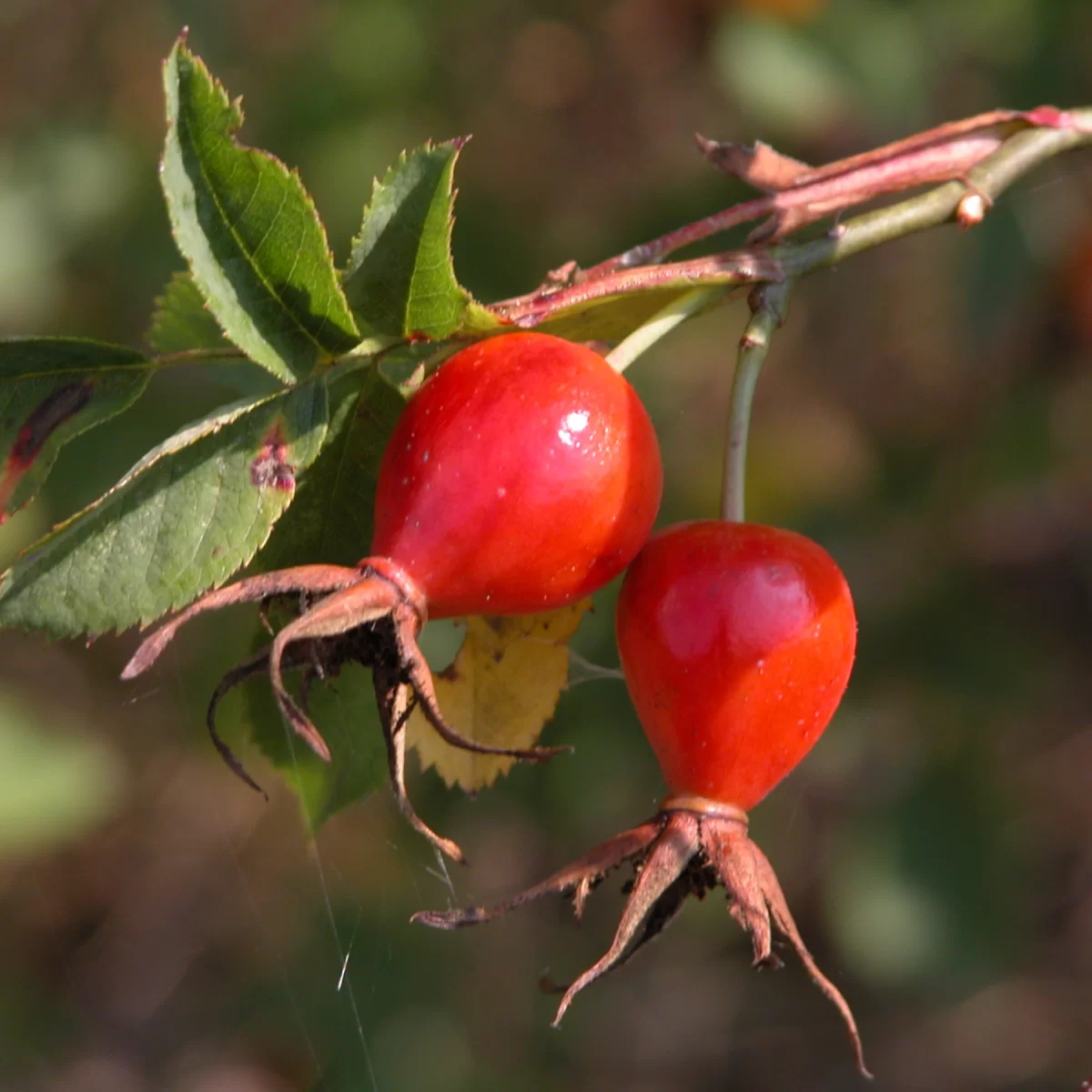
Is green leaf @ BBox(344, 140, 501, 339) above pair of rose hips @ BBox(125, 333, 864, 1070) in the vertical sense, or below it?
above

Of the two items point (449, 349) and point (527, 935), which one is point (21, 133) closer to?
point (449, 349)

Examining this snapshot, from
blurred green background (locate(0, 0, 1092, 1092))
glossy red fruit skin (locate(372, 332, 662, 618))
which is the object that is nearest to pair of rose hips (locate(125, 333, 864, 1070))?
glossy red fruit skin (locate(372, 332, 662, 618))

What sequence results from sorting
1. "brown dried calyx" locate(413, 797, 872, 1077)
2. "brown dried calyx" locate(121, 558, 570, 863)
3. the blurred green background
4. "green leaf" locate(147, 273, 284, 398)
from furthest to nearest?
the blurred green background, "green leaf" locate(147, 273, 284, 398), "brown dried calyx" locate(413, 797, 872, 1077), "brown dried calyx" locate(121, 558, 570, 863)

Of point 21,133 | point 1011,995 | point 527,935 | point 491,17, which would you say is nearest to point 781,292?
point 491,17

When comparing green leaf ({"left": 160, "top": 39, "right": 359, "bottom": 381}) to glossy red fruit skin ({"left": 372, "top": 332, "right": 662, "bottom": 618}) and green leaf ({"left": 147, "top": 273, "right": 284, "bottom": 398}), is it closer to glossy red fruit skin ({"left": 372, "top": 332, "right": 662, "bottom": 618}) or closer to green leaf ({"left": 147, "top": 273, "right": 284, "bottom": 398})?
glossy red fruit skin ({"left": 372, "top": 332, "right": 662, "bottom": 618})

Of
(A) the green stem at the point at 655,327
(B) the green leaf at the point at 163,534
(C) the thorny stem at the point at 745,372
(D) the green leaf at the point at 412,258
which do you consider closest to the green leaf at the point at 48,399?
(B) the green leaf at the point at 163,534

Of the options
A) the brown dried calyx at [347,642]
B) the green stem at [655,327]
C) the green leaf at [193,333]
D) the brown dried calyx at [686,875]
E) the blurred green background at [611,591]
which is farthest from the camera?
the blurred green background at [611,591]

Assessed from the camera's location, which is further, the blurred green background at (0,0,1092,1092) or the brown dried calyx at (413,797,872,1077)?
the blurred green background at (0,0,1092,1092)

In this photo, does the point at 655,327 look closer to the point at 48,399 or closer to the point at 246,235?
the point at 246,235

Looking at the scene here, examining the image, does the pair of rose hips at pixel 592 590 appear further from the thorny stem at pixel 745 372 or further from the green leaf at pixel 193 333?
the green leaf at pixel 193 333
